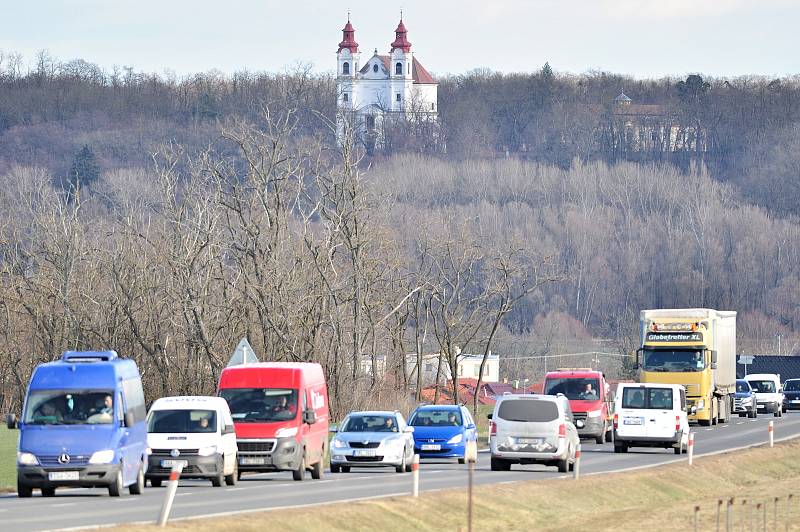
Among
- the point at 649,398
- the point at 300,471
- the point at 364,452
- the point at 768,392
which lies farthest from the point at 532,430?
the point at 768,392

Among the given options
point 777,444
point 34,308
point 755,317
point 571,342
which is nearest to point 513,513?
point 777,444

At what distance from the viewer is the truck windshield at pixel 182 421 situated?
32.6m

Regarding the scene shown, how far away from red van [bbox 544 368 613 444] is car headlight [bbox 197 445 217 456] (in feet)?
66.5

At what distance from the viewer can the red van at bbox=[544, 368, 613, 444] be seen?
171 feet

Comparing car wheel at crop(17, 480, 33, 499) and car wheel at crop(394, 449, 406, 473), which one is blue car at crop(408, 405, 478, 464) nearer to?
car wheel at crop(394, 449, 406, 473)

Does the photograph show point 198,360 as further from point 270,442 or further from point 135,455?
point 135,455

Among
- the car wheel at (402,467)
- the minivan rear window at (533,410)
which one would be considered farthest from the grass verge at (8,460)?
the minivan rear window at (533,410)

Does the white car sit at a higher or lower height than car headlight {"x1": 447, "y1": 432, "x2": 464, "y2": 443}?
higher

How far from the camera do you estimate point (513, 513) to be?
30.5 meters

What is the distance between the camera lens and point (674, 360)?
5872 cm

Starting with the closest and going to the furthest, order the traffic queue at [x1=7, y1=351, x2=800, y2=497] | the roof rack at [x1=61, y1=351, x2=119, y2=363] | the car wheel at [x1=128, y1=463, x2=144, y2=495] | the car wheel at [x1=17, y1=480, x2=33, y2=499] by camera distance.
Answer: the traffic queue at [x1=7, y1=351, x2=800, y2=497] < the car wheel at [x1=17, y1=480, x2=33, y2=499] < the roof rack at [x1=61, y1=351, x2=119, y2=363] < the car wheel at [x1=128, y1=463, x2=144, y2=495]

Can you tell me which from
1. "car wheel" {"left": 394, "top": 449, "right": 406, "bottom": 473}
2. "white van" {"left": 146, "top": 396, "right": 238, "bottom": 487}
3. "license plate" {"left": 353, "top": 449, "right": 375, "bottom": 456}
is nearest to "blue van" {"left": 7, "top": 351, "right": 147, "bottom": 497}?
"white van" {"left": 146, "top": 396, "right": 238, "bottom": 487}

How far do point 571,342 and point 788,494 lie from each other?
12187 centimetres

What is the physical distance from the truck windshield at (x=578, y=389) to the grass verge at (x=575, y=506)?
949 centimetres
